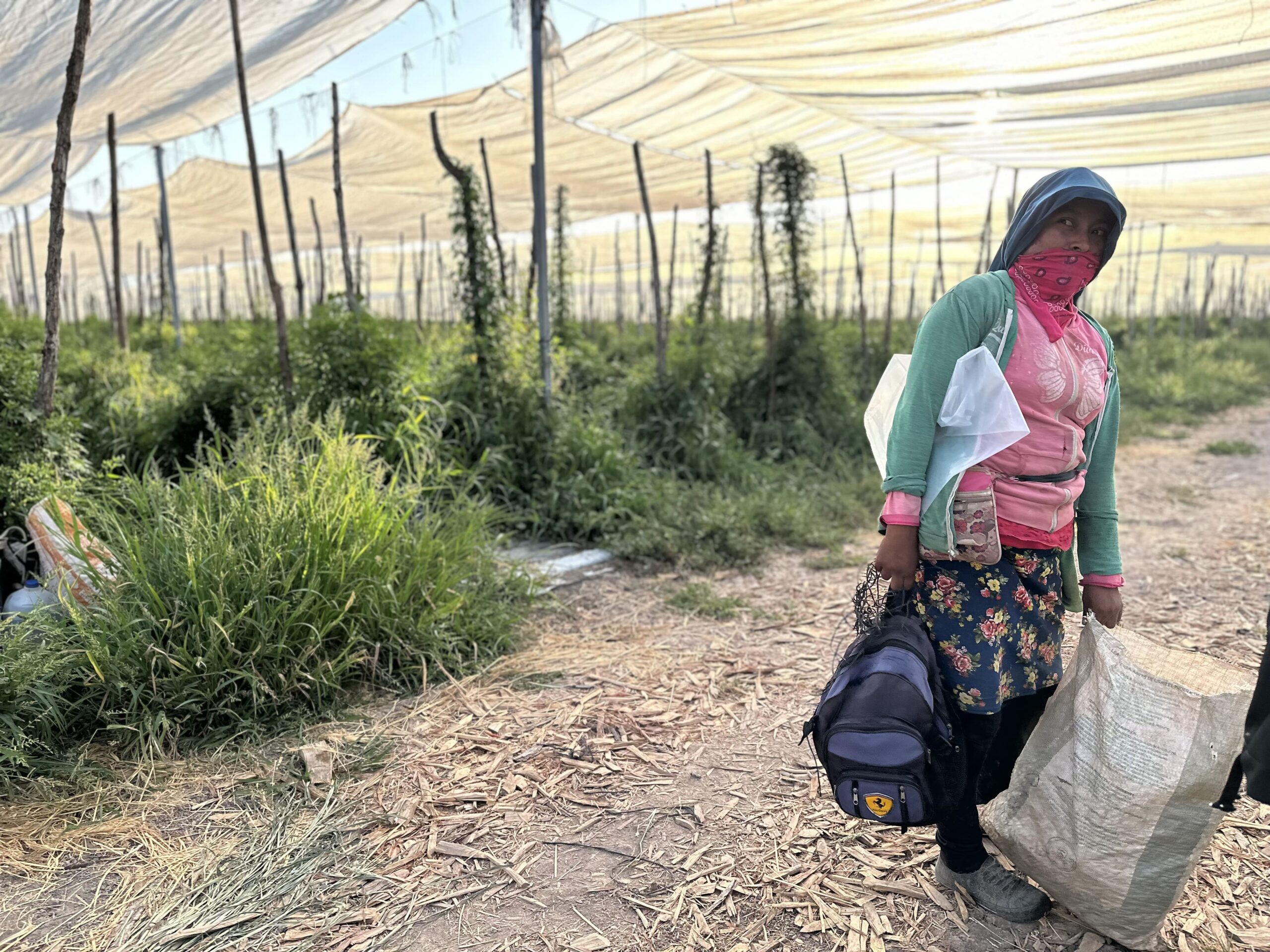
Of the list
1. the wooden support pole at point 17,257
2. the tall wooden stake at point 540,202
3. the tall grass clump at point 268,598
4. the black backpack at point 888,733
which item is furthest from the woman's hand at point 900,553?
the wooden support pole at point 17,257

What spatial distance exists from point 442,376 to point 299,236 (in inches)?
447

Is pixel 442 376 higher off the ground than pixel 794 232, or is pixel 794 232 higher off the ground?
pixel 794 232

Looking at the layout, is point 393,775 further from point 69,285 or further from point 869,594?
point 69,285

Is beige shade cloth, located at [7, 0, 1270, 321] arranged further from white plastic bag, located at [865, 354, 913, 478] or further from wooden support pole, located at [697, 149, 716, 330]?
white plastic bag, located at [865, 354, 913, 478]

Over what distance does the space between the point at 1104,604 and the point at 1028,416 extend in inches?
21.2

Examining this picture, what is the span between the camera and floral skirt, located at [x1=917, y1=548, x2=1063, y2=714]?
1.80m

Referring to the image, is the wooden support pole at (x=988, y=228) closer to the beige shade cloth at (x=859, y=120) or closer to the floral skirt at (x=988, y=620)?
the beige shade cloth at (x=859, y=120)

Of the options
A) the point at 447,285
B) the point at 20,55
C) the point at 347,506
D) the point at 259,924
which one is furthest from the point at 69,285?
the point at 259,924

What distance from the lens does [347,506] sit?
3354 mm

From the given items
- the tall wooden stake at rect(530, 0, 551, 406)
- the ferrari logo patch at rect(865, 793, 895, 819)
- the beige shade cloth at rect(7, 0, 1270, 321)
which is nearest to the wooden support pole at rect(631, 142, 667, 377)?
the beige shade cloth at rect(7, 0, 1270, 321)

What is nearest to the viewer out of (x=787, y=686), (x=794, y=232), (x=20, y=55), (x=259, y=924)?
(x=259, y=924)

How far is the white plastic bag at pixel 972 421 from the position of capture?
1.67m

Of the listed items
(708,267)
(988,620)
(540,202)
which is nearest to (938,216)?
(708,267)

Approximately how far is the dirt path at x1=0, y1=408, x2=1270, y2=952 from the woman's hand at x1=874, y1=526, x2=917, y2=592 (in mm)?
844
